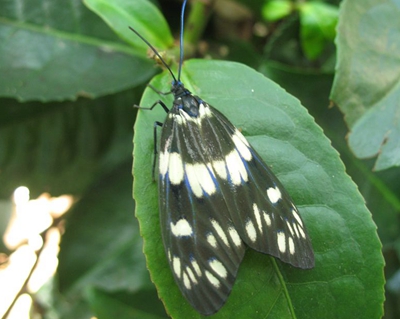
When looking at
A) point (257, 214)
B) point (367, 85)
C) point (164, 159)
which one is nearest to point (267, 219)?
point (257, 214)

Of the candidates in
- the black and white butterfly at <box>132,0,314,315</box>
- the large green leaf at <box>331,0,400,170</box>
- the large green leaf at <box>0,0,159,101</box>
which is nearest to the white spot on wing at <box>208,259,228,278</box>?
the black and white butterfly at <box>132,0,314,315</box>

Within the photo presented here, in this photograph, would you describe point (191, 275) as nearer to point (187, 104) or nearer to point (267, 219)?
point (267, 219)

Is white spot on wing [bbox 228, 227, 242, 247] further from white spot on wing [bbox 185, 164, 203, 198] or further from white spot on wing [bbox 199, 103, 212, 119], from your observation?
white spot on wing [bbox 199, 103, 212, 119]

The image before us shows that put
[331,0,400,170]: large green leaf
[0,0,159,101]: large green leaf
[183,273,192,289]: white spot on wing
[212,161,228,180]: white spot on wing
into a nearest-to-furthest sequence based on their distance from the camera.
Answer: [183,273,192,289]: white spot on wing
[212,161,228,180]: white spot on wing
[331,0,400,170]: large green leaf
[0,0,159,101]: large green leaf

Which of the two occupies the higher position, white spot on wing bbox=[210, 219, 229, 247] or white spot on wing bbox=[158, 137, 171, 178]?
white spot on wing bbox=[158, 137, 171, 178]

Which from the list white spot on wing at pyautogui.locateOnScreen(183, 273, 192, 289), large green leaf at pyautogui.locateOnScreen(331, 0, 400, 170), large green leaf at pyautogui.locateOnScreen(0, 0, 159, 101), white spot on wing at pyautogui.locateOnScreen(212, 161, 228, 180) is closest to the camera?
white spot on wing at pyautogui.locateOnScreen(183, 273, 192, 289)

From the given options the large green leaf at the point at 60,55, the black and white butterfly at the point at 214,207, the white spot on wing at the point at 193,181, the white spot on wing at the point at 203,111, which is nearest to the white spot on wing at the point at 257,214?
the black and white butterfly at the point at 214,207
